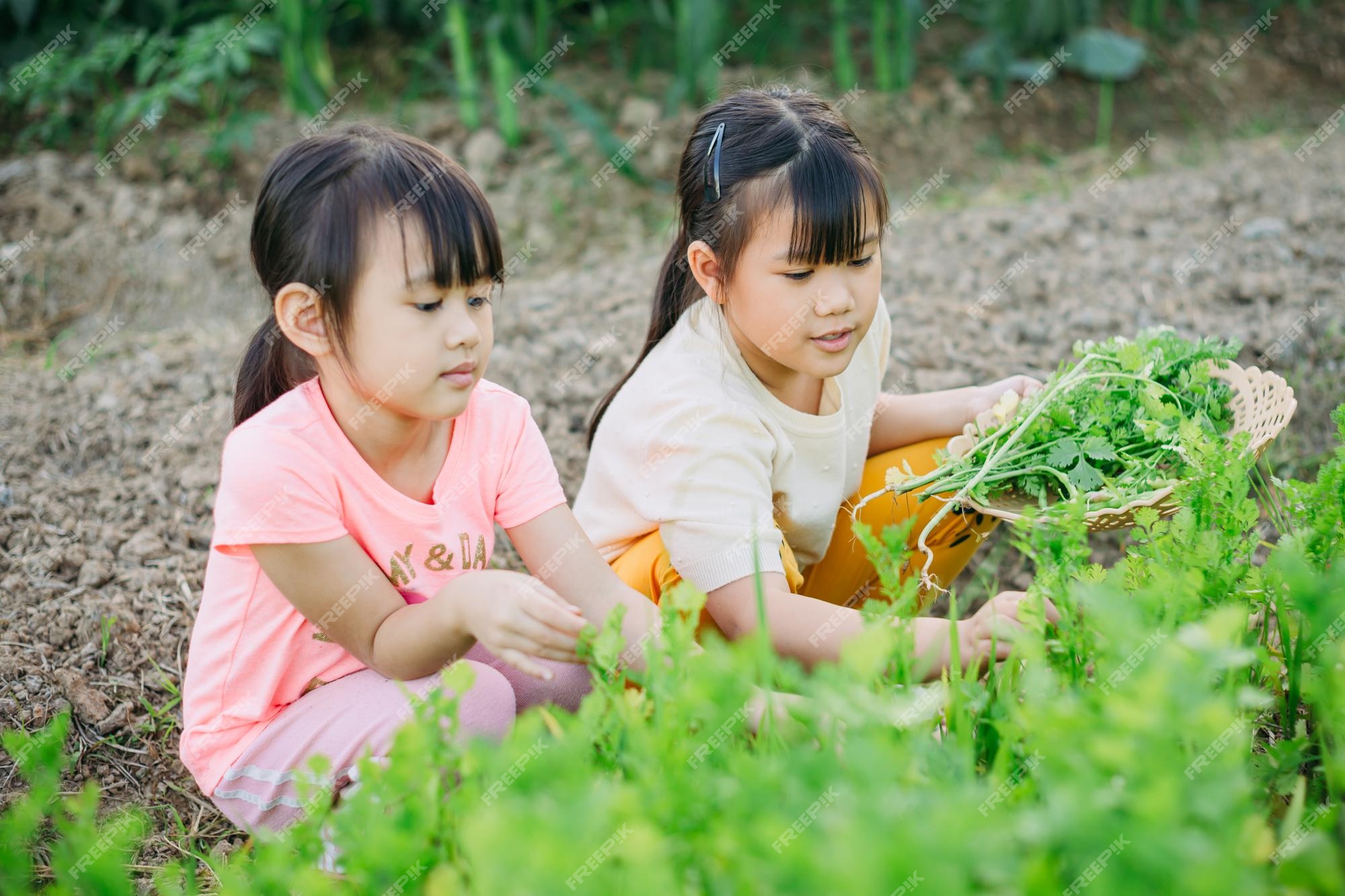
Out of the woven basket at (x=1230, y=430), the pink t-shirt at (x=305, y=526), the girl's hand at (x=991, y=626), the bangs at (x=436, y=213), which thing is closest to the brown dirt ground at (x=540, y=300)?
the pink t-shirt at (x=305, y=526)

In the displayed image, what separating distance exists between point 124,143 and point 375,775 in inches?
174

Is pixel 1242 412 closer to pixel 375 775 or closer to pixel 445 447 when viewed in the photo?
pixel 445 447

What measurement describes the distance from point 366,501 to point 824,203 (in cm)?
86

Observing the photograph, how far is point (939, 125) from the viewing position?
5.54 metres

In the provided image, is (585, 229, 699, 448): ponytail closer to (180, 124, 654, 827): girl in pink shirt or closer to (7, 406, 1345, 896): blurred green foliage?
(180, 124, 654, 827): girl in pink shirt

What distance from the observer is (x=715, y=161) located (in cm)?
189

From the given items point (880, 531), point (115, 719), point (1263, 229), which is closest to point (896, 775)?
point (880, 531)

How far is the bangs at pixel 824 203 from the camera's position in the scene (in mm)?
1803

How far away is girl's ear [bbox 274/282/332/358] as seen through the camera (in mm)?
1539

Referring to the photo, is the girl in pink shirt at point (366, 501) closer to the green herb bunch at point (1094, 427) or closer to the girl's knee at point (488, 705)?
the girl's knee at point (488, 705)

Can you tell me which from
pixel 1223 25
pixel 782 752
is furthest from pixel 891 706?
pixel 1223 25

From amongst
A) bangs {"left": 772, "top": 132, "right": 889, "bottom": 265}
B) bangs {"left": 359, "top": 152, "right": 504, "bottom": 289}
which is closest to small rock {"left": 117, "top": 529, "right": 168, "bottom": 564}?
bangs {"left": 359, "top": 152, "right": 504, "bottom": 289}

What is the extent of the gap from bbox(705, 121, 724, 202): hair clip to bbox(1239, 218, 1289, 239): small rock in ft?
8.33

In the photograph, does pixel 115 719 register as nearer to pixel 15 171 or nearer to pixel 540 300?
pixel 540 300
